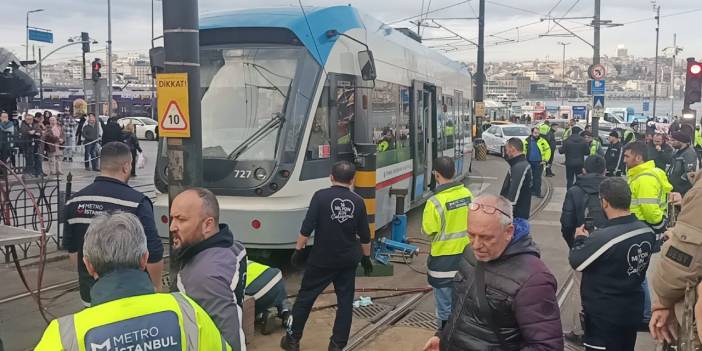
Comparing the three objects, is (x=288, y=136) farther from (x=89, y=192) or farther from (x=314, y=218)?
(x=89, y=192)

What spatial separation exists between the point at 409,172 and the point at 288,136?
399cm

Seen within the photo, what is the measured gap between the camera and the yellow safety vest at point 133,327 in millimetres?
2088

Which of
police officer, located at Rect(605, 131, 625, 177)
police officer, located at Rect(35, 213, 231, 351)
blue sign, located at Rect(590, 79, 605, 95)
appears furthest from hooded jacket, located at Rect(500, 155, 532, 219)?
blue sign, located at Rect(590, 79, 605, 95)

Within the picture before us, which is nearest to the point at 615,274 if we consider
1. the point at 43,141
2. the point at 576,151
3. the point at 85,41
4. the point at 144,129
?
the point at 576,151

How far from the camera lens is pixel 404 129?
10977mm

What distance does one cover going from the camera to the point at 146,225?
446 cm

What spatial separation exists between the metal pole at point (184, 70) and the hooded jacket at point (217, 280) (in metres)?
1.97

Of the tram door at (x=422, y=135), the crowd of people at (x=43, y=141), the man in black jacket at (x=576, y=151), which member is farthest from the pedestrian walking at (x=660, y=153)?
the crowd of people at (x=43, y=141)

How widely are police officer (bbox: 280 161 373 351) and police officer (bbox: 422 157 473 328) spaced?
0.57 m

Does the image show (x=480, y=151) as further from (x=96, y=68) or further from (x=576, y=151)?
(x=96, y=68)

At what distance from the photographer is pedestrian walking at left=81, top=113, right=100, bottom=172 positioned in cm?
2008

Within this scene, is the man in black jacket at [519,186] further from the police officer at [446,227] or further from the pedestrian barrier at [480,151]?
the pedestrian barrier at [480,151]

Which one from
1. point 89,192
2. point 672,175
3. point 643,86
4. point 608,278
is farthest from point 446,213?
point 643,86

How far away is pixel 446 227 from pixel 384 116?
4567mm
